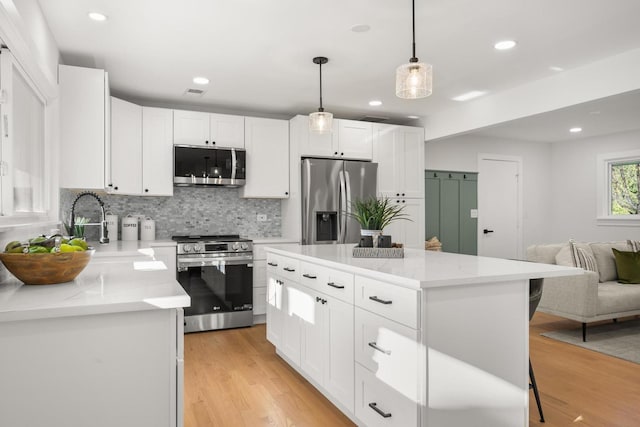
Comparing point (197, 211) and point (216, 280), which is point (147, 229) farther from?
point (216, 280)

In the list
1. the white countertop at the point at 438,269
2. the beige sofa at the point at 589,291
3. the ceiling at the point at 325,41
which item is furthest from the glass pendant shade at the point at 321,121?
the beige sofa at the point at 589,291

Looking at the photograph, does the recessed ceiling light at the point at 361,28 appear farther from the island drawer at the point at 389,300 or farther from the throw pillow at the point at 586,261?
the throw pillow at the point at 586,261

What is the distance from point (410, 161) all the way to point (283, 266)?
285 centimetres

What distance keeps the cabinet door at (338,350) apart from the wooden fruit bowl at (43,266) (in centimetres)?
132

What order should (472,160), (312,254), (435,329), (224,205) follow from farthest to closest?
(472,160) → (224,205) → (312,254) → (435,329)

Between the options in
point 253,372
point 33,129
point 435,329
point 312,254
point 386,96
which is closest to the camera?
point 435,329

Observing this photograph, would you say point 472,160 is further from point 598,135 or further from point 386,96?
point 386,96

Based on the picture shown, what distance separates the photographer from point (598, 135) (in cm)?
696

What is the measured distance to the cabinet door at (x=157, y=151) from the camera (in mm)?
4539

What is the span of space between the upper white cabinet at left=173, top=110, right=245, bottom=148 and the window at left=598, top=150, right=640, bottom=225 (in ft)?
18.4

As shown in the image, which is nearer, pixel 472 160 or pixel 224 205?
pixel 224 205

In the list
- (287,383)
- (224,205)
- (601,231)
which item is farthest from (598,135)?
(287,383)

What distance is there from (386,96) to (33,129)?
127 inches

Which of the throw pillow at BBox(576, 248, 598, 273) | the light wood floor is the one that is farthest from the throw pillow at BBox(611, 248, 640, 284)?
the light wood floor
